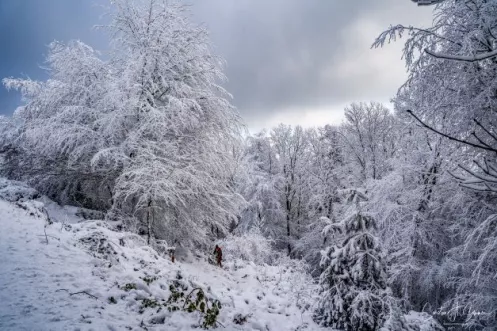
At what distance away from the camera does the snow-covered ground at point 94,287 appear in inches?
167

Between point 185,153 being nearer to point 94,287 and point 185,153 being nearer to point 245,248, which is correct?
point 94,287

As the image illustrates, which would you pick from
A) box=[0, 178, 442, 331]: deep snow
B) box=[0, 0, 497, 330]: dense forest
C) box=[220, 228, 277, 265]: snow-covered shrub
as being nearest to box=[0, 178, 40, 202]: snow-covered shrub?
box=[0, 178, 442, 331]: deep snow

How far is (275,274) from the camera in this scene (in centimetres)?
1189

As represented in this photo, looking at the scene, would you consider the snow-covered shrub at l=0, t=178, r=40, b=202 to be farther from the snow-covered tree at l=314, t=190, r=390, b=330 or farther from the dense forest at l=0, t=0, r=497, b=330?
the snow-covered tree at l=314, t=190, r=390, b=330

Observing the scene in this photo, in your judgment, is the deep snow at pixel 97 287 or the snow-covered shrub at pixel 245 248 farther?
the snow-covered shrub at pixel 245 248

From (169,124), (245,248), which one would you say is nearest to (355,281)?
(169,124)

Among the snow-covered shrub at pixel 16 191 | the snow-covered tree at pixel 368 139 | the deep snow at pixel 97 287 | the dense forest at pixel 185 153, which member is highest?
the snow-covered tree at pixel 368 139

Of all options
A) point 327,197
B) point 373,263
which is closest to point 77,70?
point 373,263

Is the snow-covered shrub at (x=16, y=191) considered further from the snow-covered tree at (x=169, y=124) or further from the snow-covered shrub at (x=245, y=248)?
the snow-covered shrub at (x=245, y=248)

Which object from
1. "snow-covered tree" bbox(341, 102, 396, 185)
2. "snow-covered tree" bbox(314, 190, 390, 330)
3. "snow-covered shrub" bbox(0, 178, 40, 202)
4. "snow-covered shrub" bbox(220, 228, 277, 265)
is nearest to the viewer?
"snow-covered tree" bbox(314, 190, 390, 330)

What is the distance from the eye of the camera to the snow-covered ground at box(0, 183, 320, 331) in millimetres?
4250

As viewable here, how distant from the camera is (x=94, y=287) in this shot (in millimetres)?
5176

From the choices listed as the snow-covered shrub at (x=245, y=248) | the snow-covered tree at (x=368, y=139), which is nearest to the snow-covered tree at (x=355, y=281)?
the snow-covered shrub at (x=245, y=248)

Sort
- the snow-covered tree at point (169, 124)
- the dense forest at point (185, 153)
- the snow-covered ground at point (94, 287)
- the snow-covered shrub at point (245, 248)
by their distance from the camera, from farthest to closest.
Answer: the snow-covered shrub at point (245, 248), the snow-covered tree at point (169, 124), the dense forest at point (185, 153), the snow-covered ground at point (94, 287)
